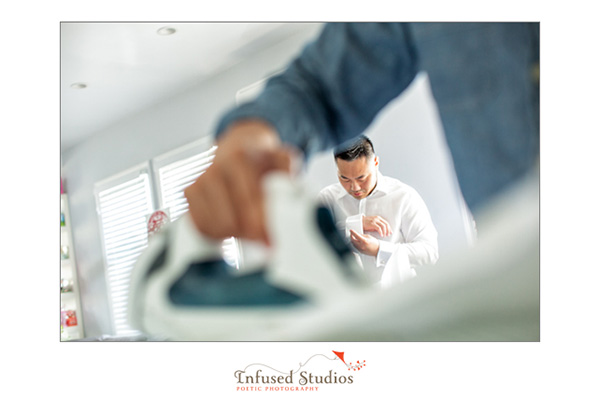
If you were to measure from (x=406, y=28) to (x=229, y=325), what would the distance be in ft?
2.62

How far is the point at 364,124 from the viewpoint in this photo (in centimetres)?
145

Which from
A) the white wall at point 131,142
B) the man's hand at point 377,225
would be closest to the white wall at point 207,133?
the white wall at point 131,142

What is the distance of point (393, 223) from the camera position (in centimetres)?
144

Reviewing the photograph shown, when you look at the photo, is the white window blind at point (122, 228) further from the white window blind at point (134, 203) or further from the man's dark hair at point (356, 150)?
the man's dark hair at point (356, 150)

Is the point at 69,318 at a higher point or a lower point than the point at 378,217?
lower

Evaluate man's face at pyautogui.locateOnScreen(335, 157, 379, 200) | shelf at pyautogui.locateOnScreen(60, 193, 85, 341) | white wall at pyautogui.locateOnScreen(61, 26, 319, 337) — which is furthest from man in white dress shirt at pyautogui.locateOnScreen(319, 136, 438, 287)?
shelf at pyautogui.locateOnScreen(60, 193, 85, 341)

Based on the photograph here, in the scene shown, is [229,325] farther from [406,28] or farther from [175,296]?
[406,28]

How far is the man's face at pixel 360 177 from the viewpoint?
1.44 m

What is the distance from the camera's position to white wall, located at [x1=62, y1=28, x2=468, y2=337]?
1.43 m

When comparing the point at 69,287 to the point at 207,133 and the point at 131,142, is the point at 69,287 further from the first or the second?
the point at 207,133
